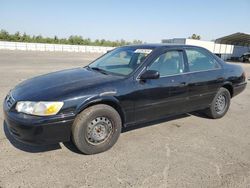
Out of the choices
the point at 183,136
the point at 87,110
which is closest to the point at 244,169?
the point at 183,136

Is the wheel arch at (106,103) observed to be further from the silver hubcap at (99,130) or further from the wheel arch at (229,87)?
the wheel arch at (229,87)

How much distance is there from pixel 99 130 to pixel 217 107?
298cm

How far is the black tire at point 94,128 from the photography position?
10.8 feet

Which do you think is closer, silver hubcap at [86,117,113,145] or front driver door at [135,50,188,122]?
silver hubcap at [86,117,113,145]

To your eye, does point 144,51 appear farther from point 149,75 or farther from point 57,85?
point 57,85

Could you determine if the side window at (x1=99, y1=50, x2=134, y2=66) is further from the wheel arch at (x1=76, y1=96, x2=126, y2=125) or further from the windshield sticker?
the wheel arch at (x1=76, y1=96, x2=126, y2=125)

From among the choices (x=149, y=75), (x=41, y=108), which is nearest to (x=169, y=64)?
(x=149, y=75)

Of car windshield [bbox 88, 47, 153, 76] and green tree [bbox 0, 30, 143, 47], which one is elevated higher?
green tree [bbox 0, 30, 143, 47]

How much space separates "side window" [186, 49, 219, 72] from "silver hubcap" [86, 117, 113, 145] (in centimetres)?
201

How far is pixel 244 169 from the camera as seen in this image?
3205 mm

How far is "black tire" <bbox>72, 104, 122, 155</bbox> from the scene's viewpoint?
328 centimetres

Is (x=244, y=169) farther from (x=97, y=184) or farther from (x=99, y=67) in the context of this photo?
(x=99, y=67)

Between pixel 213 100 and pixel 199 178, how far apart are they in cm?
249

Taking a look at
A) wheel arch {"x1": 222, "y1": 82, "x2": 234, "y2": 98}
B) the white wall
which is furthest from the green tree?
wheel arch {"x1": 222, "y1": 82, "x2": 234, "y2": 98}
